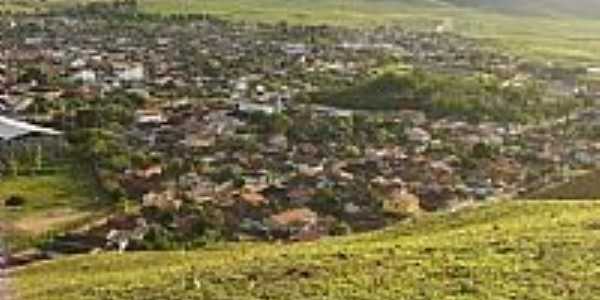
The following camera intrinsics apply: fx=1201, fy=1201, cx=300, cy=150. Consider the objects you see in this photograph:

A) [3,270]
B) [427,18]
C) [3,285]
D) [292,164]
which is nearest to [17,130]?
[292,164]

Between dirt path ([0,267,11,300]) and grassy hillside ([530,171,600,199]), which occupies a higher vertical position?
dirt path ([0,267,11,300])

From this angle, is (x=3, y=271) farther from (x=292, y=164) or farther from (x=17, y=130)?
(x=17, y=130)

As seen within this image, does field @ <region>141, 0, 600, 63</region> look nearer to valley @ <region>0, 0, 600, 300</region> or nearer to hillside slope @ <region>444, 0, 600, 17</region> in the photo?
hillside slope @ <region>444, 0, 600, 17</region>

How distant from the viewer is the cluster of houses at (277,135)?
137 feet

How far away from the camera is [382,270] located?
22.5 metres

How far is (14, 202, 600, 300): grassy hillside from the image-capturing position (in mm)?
20953

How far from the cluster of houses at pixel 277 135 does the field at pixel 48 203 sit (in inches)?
68.3

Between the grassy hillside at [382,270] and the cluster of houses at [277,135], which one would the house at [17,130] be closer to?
the cluster of houses at [277,135]

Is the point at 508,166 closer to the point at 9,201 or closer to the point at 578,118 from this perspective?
the point at 578,118

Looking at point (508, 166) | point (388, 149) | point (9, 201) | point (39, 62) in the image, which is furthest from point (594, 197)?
point (39, 62)

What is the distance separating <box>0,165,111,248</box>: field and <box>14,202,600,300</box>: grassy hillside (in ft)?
31.0

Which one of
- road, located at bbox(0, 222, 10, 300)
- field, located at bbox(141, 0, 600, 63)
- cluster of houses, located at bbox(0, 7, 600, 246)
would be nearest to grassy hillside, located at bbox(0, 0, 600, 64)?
field, located at bbox(141, 0, 600, 63)

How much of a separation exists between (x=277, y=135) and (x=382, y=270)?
111 ft

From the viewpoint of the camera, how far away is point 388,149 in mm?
53781
